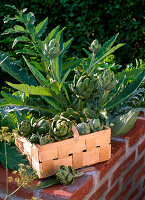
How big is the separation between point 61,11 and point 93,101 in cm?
247

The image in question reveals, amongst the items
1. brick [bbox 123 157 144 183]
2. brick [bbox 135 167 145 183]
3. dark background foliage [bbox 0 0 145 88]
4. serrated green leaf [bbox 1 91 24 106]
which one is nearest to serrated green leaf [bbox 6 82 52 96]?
serrated green leaf [bbox 1 91 24 106]

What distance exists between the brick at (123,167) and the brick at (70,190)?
305 mm

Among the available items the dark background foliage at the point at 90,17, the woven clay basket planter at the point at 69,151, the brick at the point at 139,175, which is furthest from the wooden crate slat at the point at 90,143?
the dark background foliage at the point at 90,17

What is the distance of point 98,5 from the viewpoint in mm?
3934

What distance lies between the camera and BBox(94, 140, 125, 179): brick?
57.8 inches

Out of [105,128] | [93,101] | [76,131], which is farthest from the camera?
[93,101]

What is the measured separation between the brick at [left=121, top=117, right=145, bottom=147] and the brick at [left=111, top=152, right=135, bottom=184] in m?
0.09

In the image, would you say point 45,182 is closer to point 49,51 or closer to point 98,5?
point 49,51

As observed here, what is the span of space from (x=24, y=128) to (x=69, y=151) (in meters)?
0.22

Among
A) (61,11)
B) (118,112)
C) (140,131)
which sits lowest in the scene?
(140,131)

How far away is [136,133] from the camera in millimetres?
1786

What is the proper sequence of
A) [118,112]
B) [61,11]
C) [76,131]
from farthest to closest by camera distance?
[61,11], [118,112], [76,131]

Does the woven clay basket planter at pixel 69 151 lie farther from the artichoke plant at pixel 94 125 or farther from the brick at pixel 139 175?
the brick at pixel 139 175

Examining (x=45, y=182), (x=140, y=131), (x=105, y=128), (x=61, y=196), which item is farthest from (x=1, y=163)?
(x=140, y=131)
